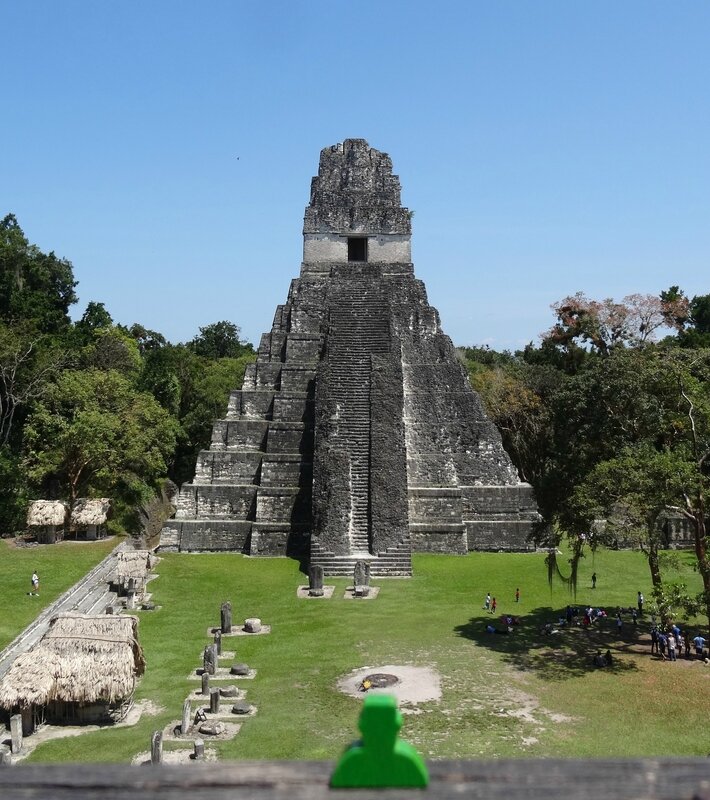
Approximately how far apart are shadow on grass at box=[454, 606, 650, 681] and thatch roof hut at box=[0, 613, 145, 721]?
292 inches

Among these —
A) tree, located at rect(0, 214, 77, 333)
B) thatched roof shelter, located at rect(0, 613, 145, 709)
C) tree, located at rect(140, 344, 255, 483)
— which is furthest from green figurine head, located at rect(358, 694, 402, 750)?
tree, located at rect(0, 214, 77, 333)

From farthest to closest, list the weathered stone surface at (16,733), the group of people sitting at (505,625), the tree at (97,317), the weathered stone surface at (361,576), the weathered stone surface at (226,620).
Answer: the tree at (97,317) → the weathered stone surface at (361,576) → the weathered stone surface at (226,620) → the group of people sitting at (505,625) → the weathered stone surface at (16,733)

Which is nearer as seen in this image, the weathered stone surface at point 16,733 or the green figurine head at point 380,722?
the green figurine head at point 380,722

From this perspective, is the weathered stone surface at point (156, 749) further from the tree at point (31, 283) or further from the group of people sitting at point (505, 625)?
the tree at point (31, 283)

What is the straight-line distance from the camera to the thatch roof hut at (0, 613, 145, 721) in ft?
42.9

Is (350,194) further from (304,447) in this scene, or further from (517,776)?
(517,776)

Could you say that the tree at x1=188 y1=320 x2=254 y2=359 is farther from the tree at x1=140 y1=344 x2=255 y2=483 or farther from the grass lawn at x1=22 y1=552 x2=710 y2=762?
the grass lawn at x1=22 y1=552 x2=710 y2=762

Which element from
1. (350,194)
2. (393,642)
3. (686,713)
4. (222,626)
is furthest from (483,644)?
(350,194)

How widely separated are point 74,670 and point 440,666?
6740mm

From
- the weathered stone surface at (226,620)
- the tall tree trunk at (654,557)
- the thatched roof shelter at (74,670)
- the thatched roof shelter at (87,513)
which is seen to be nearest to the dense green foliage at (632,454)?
the tall tree trunk at (654,557)

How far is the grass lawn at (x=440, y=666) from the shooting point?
12.4 m

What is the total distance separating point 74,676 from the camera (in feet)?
44.2

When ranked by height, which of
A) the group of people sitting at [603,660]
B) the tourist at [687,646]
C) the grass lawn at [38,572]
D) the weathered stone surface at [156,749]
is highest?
the grass lawn at [38,572]

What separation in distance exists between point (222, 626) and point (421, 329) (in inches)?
685
